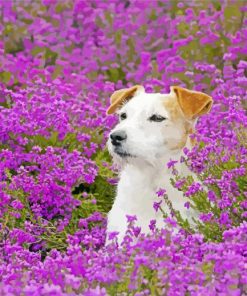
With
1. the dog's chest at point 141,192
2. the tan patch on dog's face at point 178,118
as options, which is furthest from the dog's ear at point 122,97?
the dog's chest at point 141,192

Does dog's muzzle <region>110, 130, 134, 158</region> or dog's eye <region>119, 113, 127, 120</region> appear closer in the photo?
dog's muzzle <region>110, 130, 134, 158</region>

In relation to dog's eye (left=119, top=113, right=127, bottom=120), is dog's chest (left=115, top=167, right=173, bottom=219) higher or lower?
lower

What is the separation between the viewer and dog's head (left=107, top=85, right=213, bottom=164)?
5.05 m

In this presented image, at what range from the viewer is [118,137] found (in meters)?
5.00

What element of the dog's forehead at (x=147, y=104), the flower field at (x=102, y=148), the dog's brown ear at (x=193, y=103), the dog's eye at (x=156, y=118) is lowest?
the flower field at (x=102, y=148)

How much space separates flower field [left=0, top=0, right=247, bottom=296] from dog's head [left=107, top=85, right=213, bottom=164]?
0.55ft

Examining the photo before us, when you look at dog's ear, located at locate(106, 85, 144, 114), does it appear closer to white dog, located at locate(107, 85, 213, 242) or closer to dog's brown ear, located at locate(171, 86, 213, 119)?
white dog, located at locate(107, 85, 213, 242)

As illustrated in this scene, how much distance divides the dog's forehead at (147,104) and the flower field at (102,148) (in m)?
0.35

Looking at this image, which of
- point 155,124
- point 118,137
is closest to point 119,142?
point 118,137

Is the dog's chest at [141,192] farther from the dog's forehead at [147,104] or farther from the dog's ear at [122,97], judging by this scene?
the dog's ear at [122,97]

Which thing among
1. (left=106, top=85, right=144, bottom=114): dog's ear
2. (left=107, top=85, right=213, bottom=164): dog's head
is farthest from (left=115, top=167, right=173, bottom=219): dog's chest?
(left=106, top=85, right=144, bottom=114): dog's ear

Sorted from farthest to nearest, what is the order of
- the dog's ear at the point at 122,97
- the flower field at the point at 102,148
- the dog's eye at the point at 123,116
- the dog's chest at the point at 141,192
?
1. the dog's ear at the point at 122,97
2. the dog's eye at the point at 123,116
3. the dog's chest at the point at 141,192
4. the flower field at the point at 102,148

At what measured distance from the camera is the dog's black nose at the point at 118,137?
5.00m

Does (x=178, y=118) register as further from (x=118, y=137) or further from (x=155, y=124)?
(x=118, y=137)
